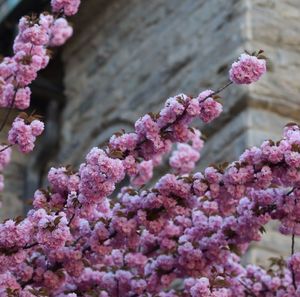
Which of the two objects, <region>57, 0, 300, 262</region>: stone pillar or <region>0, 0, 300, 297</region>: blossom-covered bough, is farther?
<region>57, 0, 300, 262</region>: stone pillar

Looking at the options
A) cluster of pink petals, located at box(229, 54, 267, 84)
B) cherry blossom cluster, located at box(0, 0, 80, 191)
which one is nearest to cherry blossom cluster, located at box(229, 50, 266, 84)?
cluster of pink petals, located at box(229, 54, 267, 84)

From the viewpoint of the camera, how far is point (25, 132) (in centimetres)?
322

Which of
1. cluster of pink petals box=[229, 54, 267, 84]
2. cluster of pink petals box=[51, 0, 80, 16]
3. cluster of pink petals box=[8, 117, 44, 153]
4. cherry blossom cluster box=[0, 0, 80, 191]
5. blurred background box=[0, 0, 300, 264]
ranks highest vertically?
blurred background box=[0, 0, 300, 264]

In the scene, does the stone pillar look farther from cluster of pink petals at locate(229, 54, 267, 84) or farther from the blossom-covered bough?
cluster of pink petals at locate(229, 54, 267, 84)

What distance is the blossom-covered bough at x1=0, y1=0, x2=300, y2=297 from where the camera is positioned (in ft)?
9.82

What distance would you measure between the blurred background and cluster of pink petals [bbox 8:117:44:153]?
195 centimetres

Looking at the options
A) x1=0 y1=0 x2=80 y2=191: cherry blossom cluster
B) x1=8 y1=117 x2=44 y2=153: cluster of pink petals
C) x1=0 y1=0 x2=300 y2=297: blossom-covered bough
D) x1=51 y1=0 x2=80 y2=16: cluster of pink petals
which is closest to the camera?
x1=0 y1=0 x2=300 y2=297: blossom-covered bough

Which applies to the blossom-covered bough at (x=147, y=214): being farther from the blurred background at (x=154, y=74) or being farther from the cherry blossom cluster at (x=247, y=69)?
Result: the blurred background at (x=154, y=74)

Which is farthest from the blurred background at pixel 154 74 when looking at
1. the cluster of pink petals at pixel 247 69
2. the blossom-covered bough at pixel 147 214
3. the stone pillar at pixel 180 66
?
the cluster of pink petals at pixel 247 69

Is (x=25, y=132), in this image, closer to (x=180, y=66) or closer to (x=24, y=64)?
(x=24, y=64)

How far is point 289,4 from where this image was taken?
6102mm

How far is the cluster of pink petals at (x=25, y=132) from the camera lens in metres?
3.22

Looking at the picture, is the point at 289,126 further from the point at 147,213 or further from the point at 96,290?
the point at 96,290

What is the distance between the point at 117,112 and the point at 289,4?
4.91 feet
